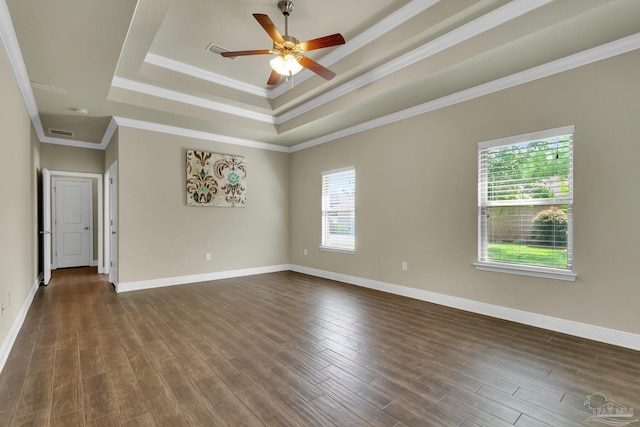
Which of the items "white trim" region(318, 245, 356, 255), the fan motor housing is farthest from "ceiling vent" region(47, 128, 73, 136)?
"white trim" region(318, 245, 356, 255)

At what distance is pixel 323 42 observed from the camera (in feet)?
9.15

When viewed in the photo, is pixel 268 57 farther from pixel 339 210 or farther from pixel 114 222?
pixel 114 222

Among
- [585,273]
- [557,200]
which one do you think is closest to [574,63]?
[557,200]

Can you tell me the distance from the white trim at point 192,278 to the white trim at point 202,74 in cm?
331

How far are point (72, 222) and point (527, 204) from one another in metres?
9.00

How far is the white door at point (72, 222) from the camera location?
7.01 m

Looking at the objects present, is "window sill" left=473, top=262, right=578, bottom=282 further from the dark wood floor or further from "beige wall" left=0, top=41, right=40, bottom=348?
"beige wall" left=0, top=41, right=40, bottom=348

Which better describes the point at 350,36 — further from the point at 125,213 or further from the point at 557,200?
the point at 125,213

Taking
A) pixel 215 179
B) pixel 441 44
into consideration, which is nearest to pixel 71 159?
pixel 215 179

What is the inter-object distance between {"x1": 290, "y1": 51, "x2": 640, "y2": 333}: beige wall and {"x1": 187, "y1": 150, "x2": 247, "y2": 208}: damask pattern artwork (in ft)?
5.09

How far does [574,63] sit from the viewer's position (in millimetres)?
2977

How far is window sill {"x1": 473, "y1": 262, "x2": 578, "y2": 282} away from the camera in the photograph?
3.04 meters

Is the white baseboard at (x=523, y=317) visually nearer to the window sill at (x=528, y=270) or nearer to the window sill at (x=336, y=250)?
the window sill at (x=528, y=270)

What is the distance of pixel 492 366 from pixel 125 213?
5.20 metres
